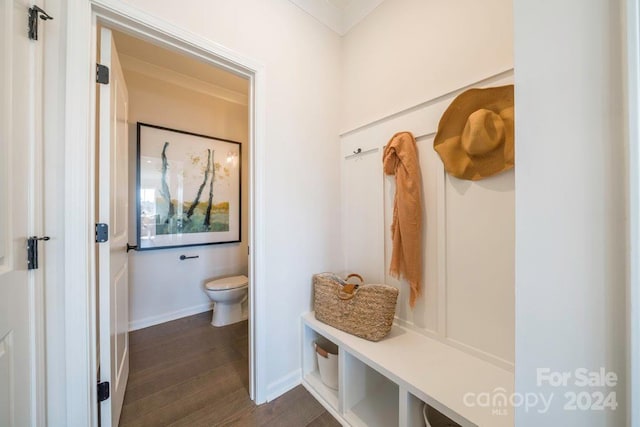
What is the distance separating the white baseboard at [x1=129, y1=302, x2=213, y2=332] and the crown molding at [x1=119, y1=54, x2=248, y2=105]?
2518 mm

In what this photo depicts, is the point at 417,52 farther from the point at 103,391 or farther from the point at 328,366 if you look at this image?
the point at 103,391

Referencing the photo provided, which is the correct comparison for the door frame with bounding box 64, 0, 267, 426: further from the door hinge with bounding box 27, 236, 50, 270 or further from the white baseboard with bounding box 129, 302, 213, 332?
the white baseboard with bounding box 129, 302, 213, 332

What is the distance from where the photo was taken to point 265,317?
4.83 ft

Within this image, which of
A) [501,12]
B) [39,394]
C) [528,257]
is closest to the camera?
[528,257]

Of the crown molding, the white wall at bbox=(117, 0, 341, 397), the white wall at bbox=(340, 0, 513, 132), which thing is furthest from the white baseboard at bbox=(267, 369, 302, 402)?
the crown molding

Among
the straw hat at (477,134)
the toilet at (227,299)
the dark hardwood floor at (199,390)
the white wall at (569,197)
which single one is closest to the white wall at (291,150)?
the dark hardwood floor at (199,390)

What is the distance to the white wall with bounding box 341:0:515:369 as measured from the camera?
1.11 meters

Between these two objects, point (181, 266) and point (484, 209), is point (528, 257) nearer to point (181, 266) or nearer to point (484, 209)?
point (484, 209)

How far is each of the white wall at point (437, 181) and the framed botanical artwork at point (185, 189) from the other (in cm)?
168

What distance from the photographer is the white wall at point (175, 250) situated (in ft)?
7.62

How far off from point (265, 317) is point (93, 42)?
5.30ft

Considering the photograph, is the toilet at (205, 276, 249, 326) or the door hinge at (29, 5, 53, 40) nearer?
the door hinge at (29, 5, 53, 40)

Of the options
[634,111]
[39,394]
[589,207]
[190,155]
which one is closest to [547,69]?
[634,111]

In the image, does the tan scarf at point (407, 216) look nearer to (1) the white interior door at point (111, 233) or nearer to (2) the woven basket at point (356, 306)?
(2) the woven basket at point (356, 306)
